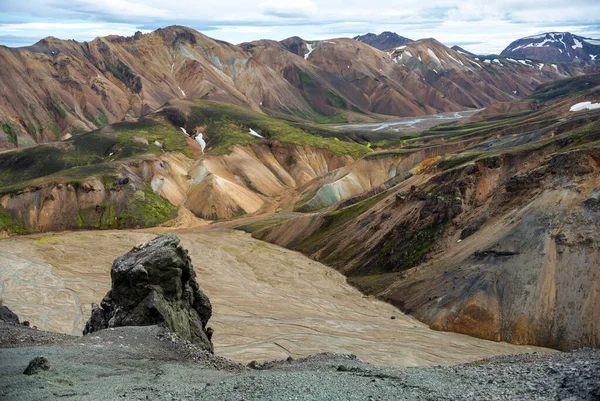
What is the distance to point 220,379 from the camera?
20828 mm

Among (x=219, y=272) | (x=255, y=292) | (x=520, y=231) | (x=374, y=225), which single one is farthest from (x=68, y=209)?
(x=520, y=231)

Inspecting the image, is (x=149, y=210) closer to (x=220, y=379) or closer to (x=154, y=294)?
(x=154, y=294)

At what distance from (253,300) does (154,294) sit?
30.2 metres

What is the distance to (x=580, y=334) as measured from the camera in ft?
139

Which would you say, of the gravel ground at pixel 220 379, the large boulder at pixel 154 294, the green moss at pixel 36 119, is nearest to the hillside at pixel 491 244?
the large boulder at pixel 154 294

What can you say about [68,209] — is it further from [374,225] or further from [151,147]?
[374,225]

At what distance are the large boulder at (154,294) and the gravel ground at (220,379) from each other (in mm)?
4173

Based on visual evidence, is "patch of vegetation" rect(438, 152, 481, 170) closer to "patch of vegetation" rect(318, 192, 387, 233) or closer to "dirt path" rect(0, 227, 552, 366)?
"patch of vegetation" rect(318, 192, 387, 233)

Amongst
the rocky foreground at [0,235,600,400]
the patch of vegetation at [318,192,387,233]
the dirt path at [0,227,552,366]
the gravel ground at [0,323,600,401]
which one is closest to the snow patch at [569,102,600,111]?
the patch of vegetation at [318,192,387,233]

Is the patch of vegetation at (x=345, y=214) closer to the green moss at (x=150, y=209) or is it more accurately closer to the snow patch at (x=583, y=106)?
the green moss at (x=150, y=209)

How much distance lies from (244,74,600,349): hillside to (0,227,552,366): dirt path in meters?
2.59

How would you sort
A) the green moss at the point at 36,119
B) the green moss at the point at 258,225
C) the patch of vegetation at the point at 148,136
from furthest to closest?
the green moss at the point at 36,119 < the patch of vegetation at the point at 148,136 < the green moss at the point at 258,225

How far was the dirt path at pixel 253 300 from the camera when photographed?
44.0m

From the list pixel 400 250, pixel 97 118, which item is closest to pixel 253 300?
pixel 400 250
